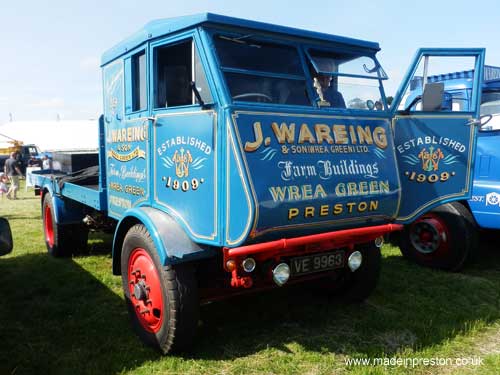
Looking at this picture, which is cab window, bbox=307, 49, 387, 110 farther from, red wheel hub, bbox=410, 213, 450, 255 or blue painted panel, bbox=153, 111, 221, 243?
red wheel hub, bbox=410, 213, 450, 255

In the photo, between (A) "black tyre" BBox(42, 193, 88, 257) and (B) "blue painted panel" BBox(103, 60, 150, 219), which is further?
(A) "black tyre" BBox(42, 193, 88, 257)

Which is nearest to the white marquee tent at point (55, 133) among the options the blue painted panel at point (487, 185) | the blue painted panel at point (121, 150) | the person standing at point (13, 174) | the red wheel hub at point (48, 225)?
the person standing at point (13, 174)

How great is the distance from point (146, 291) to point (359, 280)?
2075mm

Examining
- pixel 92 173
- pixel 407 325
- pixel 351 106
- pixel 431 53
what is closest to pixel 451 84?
pixel 431 53

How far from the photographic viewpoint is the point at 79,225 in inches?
246

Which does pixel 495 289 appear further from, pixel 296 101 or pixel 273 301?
pixel 296 101

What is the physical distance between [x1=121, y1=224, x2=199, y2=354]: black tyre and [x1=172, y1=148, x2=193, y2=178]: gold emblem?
580 millimetres

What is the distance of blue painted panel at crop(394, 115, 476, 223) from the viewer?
13.3 feet

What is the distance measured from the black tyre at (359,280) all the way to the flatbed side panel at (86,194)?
2515mm

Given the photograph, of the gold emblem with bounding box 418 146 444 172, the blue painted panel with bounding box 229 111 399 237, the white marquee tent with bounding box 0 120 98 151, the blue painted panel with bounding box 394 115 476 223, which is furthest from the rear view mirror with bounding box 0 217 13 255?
the white marquee tent with bounding box 0 120 98 151

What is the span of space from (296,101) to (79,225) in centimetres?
404

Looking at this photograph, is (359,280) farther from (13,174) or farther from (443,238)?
(13,174)

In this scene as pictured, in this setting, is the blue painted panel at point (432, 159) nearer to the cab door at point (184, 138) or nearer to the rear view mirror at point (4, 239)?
the cab door at point (184, 138)

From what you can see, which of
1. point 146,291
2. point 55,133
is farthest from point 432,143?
point 55,133
